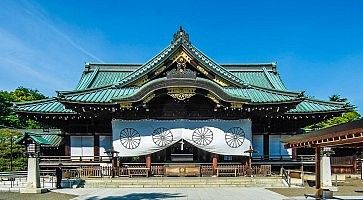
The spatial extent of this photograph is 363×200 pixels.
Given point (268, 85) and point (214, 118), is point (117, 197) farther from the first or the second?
point (268, 85)

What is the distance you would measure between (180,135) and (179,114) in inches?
51.5

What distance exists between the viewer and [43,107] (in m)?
28.7

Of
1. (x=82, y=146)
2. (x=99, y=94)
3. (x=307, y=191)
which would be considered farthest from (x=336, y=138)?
(x=82, y=146)

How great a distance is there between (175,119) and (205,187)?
575 cm

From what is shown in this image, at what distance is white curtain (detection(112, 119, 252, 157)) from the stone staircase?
122 inches

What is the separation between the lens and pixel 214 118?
27.5 meters

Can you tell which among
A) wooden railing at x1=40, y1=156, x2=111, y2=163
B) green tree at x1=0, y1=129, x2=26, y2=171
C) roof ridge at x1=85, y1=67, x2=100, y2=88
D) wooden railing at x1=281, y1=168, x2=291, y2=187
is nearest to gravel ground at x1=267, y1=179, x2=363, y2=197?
wooden railing at x1=281, y1=168, x2=291, y2=187

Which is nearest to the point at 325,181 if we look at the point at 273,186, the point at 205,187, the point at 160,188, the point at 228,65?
the point at 273,186

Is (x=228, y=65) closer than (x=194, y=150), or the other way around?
(x=194, y=150)

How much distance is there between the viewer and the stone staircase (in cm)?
2362

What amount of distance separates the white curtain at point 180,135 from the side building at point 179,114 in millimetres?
62

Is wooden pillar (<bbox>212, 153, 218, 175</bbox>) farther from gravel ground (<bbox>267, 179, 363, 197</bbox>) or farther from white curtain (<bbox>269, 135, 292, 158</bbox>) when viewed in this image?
gravel ground (<bbox>267, 179, 363, 197</bbox>)

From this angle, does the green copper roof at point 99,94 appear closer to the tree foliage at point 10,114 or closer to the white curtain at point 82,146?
the white curtain at point 82,146

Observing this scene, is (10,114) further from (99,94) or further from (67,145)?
(99,94)
